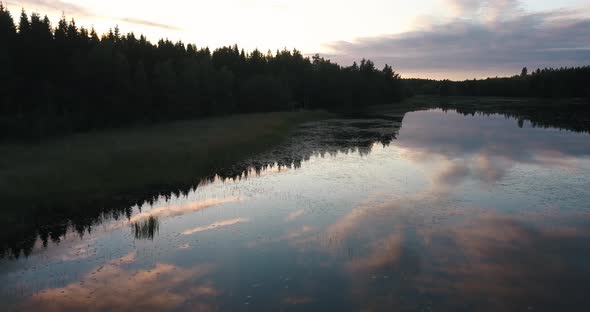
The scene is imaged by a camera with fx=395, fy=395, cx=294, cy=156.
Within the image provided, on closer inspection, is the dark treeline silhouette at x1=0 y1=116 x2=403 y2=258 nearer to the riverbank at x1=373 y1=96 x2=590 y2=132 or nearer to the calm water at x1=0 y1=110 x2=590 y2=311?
the calm water at x1=0 y1=110 x2=590 y2=311

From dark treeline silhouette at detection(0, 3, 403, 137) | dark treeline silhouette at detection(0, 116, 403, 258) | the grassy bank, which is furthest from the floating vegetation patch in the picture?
dark treeline silhouette at detection(0, 3, 403, 137)

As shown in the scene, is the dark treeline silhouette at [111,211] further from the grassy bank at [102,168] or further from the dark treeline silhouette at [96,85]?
the dark treeline silhouette at [96,85]

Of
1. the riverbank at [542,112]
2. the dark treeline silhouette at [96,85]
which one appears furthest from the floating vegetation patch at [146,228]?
the riverbank at [542,112]

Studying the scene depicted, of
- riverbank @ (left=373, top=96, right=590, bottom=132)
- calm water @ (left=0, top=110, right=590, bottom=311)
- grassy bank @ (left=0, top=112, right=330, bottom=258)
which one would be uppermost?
riverbank @ (left=373, top=96, right=590, bottom=132)

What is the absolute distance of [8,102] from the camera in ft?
164

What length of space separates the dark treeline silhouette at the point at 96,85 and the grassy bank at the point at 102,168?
702 cm

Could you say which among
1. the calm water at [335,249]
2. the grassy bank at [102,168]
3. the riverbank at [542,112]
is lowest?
the calm water at [335,249]

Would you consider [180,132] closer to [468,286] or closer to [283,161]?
[283,161]

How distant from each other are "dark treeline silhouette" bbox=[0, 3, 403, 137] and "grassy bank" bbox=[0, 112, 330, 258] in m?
7.02

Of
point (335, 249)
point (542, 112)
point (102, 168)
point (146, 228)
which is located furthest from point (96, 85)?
point (542, 112)

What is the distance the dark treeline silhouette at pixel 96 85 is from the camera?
51000 mm

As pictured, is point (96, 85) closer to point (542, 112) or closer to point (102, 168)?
point (102, 168)

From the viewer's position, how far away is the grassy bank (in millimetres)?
24203

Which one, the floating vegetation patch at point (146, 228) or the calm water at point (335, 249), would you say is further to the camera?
the floating vegetation patch at point (146, 228)
